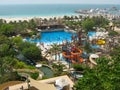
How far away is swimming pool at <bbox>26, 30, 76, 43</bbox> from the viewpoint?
46.4m

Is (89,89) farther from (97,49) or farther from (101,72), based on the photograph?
(97,49)

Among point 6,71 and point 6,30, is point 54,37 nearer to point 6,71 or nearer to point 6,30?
point 6,30

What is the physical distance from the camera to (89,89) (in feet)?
35.4

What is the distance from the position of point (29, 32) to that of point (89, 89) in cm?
3883

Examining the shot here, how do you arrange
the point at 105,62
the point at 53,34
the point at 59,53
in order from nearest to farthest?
1. the point at 105,62
2. the point at 59,53
3. the point at 53,34

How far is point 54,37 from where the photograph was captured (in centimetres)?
4962

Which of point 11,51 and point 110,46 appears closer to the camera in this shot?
point 11,51

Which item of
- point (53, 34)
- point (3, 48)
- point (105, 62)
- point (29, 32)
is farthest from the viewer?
point (53, 34)

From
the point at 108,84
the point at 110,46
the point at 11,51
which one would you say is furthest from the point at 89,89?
the point at 110,46

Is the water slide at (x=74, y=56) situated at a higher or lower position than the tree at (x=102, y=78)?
lower

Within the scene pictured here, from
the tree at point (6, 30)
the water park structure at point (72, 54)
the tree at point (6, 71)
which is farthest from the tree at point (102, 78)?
the tree at point (6, 30)

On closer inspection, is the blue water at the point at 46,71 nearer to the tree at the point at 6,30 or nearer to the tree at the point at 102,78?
the tree at the point at 102,78

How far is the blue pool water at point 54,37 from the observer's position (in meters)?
46.4

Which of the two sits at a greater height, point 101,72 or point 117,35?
point 101,72
